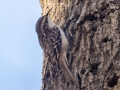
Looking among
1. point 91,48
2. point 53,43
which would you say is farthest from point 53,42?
point 91,48

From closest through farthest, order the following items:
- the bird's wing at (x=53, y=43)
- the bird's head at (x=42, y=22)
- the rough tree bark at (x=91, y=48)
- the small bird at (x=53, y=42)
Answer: the rough tree bark at (x=91, y=48) < the small bird at (x=53, y=42) < the bird's wing at (x=53, y=43) < the bird's head at (x=42, y=22)

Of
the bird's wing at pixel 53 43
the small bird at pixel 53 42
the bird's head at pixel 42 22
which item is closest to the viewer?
the small bird at pixel 53 42

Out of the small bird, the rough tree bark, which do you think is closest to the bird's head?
the small bird

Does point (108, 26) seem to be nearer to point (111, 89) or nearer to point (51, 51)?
point (111, 89)

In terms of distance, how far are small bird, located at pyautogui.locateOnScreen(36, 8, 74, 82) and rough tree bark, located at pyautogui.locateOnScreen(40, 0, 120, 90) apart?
0.19 ft

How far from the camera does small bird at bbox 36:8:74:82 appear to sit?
3088 millimetres

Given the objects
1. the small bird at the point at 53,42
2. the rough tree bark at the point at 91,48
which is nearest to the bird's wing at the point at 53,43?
the small bird at the point at 53,42

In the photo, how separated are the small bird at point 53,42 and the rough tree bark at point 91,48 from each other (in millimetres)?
59

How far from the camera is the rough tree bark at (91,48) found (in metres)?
2.41

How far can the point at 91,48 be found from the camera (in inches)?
104

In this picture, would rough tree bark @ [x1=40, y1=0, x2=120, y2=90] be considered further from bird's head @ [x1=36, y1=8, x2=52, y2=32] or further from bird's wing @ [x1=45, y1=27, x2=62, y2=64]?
bird's head @ [x1=36, y1=8, x2=52, y2=32]

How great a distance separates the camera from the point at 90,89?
2404 mm

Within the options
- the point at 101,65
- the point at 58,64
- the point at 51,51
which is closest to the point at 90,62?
the point at 101,65

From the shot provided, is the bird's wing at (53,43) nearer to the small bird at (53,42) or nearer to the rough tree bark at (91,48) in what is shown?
the small bird at (53,42)
